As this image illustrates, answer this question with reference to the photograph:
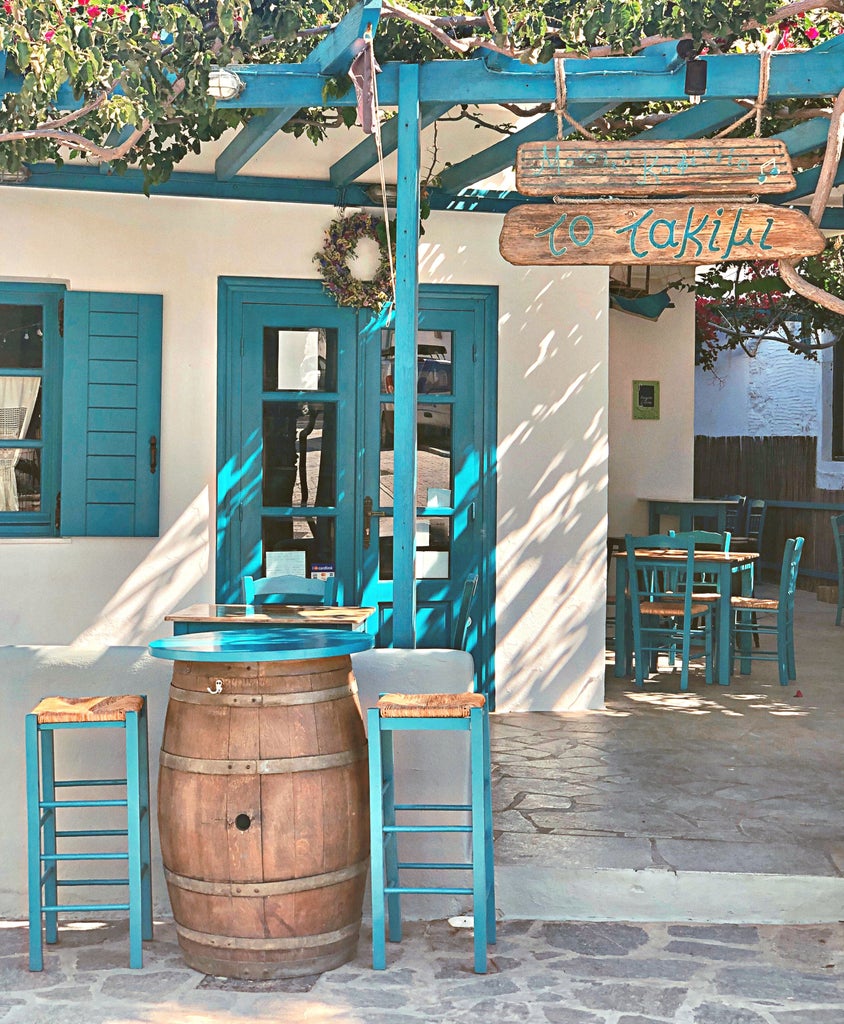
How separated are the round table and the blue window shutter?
2.95 meters

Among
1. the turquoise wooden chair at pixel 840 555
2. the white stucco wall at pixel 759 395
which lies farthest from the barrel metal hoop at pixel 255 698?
the white stucco wall at pixel 759 395

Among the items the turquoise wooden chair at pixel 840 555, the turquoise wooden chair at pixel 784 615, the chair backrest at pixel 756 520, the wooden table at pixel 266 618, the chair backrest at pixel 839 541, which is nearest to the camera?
the wooden table at pixel 266 618

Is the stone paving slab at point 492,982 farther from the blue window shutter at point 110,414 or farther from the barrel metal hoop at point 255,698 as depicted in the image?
the blue window shutter at point 110,414

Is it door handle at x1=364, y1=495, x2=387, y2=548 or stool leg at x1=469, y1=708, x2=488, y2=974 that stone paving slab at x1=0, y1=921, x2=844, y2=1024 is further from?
door handle at x1=364, y1=495, x2=387, y2=548

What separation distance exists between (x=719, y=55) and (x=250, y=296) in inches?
117

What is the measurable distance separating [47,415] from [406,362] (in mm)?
2861

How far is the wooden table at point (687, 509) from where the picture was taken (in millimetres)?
10141

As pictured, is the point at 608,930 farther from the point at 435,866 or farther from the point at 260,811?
the point at 260,811

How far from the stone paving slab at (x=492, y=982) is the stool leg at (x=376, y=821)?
0.59 ft

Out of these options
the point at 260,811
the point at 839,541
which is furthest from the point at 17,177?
the point at 839,541

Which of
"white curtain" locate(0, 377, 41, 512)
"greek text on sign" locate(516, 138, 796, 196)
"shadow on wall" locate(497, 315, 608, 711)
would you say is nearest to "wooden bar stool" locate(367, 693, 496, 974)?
"greek text on sign" locate(516, 138, 796, 196)

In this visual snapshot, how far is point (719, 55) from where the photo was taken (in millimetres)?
4441

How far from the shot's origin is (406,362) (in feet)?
14.2

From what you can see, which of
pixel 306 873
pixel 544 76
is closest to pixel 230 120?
pixel 544 76
